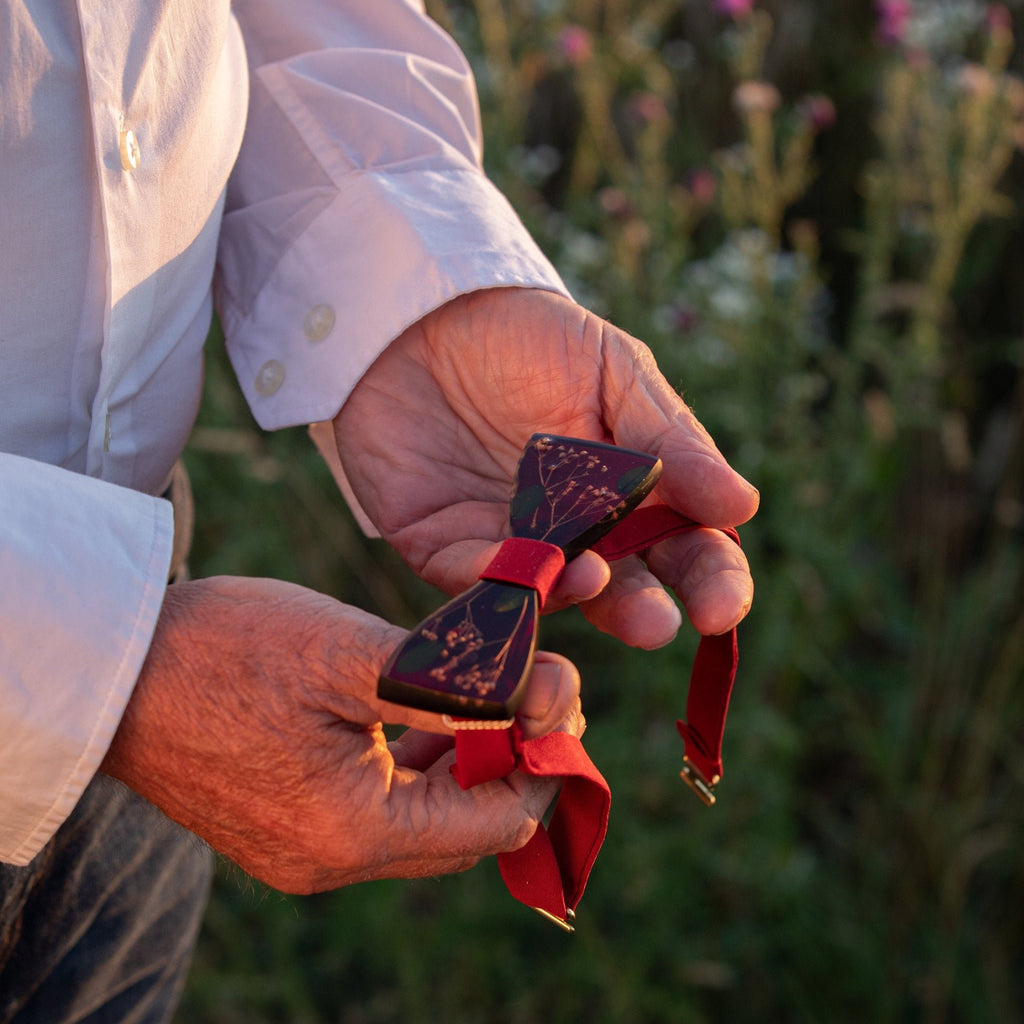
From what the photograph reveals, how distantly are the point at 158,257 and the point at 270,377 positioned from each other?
22 centimetres

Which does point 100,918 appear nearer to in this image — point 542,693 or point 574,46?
point 542,693

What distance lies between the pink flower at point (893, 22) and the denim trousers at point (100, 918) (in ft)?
6.00

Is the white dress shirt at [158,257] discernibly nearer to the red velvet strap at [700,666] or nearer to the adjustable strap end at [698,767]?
the red velvet strap at [700,666]

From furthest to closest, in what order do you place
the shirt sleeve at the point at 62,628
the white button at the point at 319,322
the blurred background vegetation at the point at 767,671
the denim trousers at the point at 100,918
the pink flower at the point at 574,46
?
the pink flower at the point at 574,46 < the blurred background vegetation at the point at 767,671 < the white button at the point at 319,322 < the denim trousers at the point at 100,918 < the shirt sleeve at the point at 62,628

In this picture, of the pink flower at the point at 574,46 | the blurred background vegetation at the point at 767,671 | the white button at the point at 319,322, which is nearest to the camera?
the white button at the point at 319,322

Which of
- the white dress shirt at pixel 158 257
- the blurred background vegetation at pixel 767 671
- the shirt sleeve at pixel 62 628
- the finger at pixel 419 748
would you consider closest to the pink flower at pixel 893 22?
the blurred background vegetation at pixel 767 671

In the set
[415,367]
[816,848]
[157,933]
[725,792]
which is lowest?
[816,848]

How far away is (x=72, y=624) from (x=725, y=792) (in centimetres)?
124

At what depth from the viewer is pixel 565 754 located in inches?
29.6

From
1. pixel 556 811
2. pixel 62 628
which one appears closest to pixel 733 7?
pixel 556 811

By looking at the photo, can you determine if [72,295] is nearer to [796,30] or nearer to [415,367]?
[415,367]

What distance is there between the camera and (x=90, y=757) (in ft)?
2.22

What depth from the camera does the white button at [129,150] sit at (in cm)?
81

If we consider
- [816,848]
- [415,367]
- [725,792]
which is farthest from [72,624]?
[816,848]
